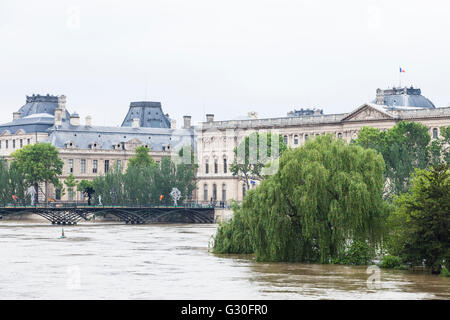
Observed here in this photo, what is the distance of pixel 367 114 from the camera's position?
6063 inches

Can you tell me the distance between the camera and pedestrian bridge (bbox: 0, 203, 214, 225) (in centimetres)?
12875

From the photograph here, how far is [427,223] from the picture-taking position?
60219mm

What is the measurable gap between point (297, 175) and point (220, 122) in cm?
11314

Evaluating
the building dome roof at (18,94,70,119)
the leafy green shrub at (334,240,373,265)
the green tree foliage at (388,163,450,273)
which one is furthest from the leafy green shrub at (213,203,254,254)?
the building dome roof at (18,94,70,119)

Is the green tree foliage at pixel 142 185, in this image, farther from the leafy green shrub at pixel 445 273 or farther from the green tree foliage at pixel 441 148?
the leafy green shrub at pixel 445 273

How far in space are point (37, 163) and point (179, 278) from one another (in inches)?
4143

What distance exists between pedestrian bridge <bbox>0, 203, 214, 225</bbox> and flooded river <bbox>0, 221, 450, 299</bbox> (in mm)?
44366

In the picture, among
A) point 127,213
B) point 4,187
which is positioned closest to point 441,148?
point 127,213

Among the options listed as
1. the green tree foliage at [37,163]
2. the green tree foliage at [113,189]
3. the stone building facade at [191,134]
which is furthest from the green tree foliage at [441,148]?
the green tree foliage at [37,163]

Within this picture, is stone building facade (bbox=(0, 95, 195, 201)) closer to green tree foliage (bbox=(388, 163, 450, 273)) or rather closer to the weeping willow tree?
the weeping willow tree

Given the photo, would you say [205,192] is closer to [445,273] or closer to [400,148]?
[400,148]

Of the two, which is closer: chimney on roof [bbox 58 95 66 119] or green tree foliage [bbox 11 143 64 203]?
green tree foliage [bbox 11 143 64 203]
